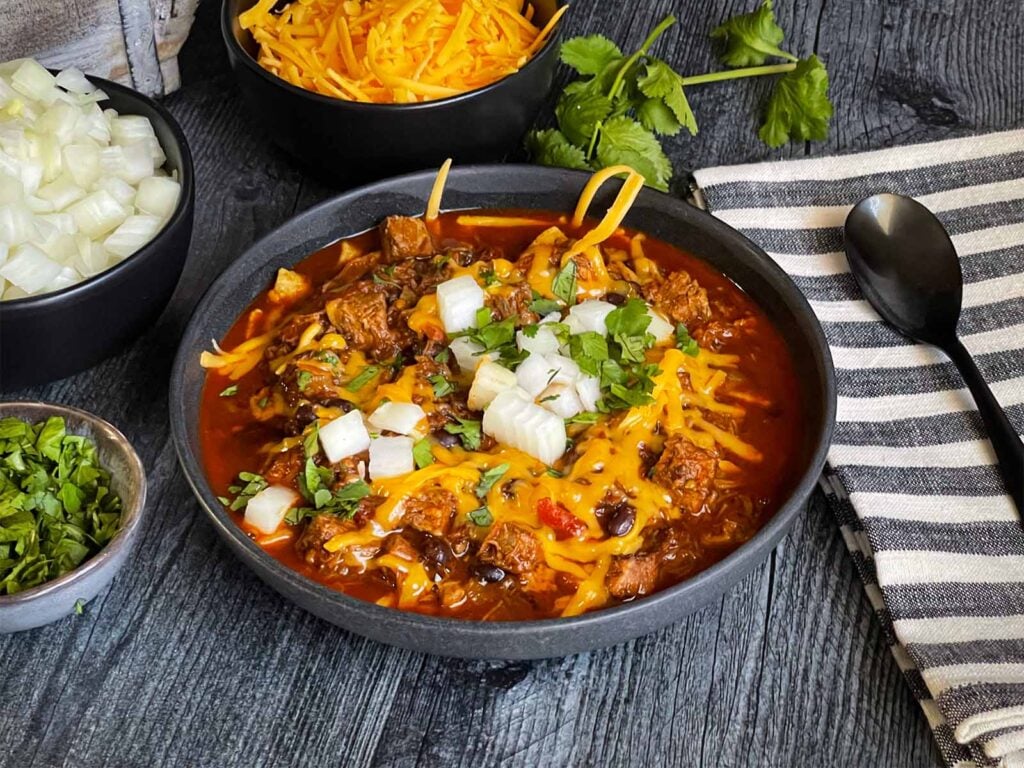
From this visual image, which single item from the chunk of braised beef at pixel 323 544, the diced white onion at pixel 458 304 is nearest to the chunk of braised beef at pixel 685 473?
the diced white onion at pixel 458 304

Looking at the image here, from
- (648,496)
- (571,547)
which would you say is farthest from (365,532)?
(648,496)

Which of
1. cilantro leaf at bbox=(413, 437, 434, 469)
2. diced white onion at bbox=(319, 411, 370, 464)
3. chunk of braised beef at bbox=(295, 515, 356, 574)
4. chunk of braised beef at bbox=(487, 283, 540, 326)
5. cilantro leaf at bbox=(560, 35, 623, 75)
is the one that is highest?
cilantro leaf at bbox=(560, 35, 623, 75)

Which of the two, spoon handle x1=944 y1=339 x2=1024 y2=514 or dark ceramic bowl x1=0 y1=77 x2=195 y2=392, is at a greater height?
spoon handle x1=944 y1=339 x2=1024 y2=514

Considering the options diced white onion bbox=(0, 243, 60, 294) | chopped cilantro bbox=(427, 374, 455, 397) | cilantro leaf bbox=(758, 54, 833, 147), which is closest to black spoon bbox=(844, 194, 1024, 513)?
→ cilantro leaf bbox=(758, 54, 833, 147)

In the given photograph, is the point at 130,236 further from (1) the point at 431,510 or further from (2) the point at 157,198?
(1) the point at 431,510

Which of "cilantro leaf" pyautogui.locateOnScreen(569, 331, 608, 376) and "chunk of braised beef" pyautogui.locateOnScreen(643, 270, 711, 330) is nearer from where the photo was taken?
"cilantro leaf" pyautogui.locateOnScreen(569, 331, 608, 376)

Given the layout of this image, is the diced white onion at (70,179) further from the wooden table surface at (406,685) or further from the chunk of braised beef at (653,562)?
the chunk of braised beef at (653,562)

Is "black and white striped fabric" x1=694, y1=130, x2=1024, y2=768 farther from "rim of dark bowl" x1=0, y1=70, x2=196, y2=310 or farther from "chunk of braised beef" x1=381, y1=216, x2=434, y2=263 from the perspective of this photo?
"rim of dark bowl" x1=0, y1=70, x2=196, y2=310
